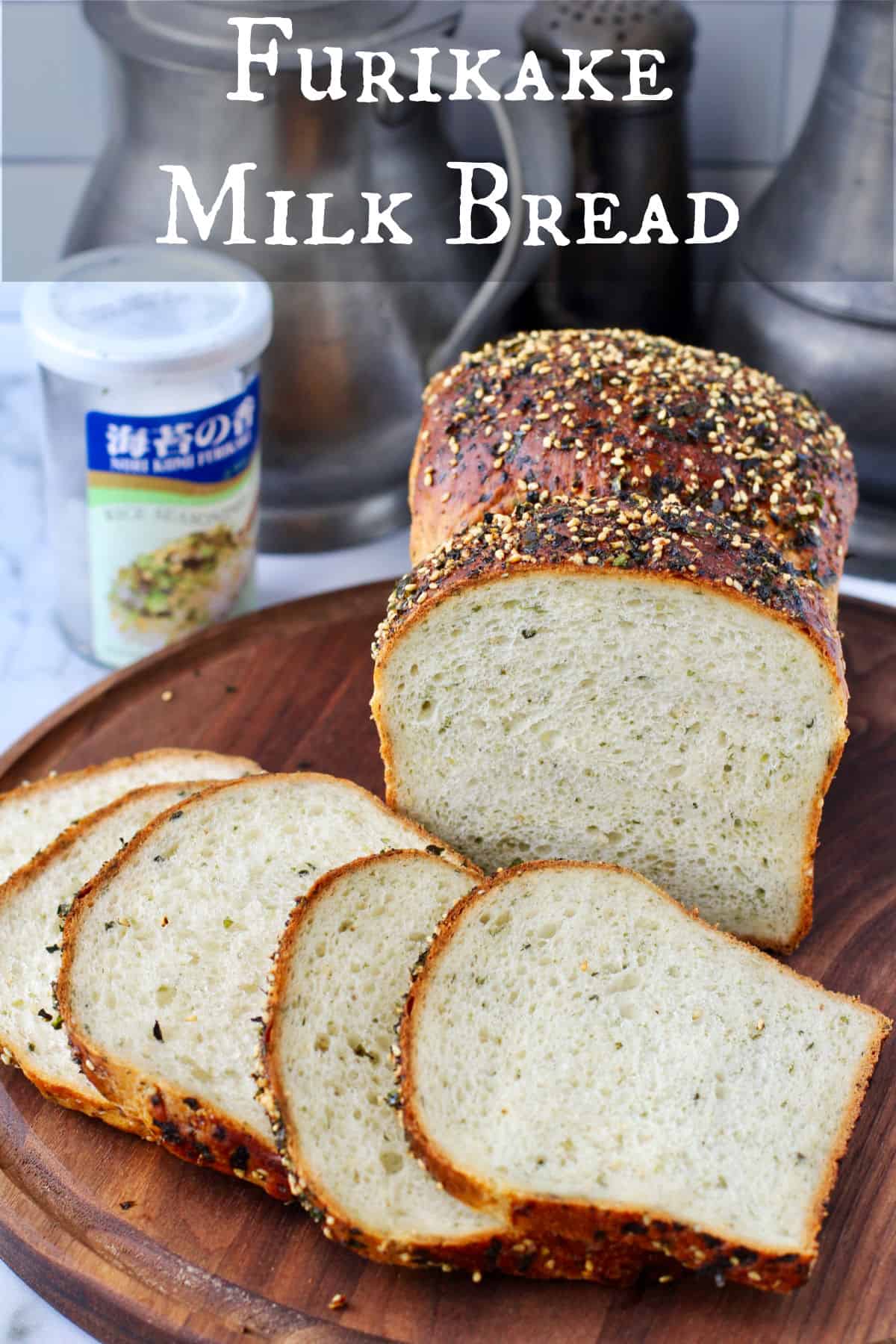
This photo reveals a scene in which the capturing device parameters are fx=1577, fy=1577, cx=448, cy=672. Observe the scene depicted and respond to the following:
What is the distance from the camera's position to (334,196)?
11.5ft

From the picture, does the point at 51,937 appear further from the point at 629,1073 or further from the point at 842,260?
Answer: the point at 842,260

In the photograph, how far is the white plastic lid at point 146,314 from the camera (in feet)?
10.3

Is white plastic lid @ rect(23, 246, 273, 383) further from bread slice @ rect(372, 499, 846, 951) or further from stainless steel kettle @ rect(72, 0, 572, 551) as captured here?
bread slice @ rect(372, 499, 846, 951)

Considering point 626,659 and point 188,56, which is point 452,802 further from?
point 188,56

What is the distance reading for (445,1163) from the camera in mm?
2252

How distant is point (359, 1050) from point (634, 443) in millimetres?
1258

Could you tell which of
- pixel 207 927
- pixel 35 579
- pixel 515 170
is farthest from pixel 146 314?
pixel 207 927

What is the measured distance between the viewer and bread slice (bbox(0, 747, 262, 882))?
9.73 ft

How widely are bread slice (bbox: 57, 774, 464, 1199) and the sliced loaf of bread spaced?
9 cm

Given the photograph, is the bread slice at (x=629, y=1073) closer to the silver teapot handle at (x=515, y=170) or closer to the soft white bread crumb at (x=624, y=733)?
the soft white bread crumb at (x=624, y=733)

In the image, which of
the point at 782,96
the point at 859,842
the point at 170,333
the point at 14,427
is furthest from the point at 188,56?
the point at 859,842

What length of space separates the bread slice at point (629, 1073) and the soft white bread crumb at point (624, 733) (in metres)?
0.23

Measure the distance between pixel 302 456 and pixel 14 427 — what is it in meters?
1.15

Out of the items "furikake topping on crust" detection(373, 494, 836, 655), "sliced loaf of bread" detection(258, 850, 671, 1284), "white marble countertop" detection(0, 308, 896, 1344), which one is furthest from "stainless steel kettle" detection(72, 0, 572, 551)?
"sliced loaf of bread" detection(258, 850, 671, 1284)
